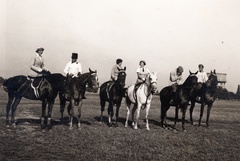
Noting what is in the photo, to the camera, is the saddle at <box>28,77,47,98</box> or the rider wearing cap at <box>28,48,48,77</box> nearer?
the saddle at <box>28,77,47,98</box>

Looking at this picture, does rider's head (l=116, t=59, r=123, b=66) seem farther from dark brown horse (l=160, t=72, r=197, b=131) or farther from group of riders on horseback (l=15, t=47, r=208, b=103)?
dark brown horse (l=160, t=72, r=197, b=131)

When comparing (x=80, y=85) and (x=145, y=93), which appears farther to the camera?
(x=145, y=93)

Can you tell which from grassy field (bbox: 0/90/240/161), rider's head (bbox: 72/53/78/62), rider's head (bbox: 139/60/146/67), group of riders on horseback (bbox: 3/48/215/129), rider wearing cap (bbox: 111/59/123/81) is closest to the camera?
grassy field (bbox: 0/90/240/161)

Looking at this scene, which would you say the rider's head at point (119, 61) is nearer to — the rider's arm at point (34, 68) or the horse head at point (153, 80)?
the horse head at point (153, 80)

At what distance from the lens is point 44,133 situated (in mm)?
11844

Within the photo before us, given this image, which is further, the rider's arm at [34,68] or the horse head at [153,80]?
the rider's arm at [34,68]

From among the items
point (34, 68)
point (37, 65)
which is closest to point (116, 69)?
point (37, 65)

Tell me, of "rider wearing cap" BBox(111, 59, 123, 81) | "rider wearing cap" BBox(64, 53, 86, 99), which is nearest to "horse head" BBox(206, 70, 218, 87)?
"rider wearing cap" BBox(111, 59, 123, 81)

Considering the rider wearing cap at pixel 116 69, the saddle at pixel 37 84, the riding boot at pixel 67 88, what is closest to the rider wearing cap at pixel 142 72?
the rider wearing cap at pixel 116 69

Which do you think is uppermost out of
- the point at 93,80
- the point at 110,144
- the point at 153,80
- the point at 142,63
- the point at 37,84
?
the point at 142,63

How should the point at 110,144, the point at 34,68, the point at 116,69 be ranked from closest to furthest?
1. the point at 110,144
2. the point at 34,68
3. the point at 116,69

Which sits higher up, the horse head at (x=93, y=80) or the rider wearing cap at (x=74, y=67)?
the rider wearing cap at (x=74, y=67)

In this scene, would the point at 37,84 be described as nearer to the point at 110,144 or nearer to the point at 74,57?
the point at 74,57

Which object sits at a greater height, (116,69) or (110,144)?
(116,69)
